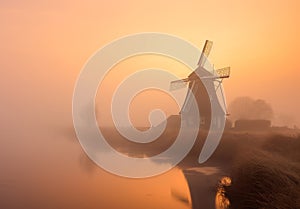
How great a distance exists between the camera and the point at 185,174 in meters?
21.4

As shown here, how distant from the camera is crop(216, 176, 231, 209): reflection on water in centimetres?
1396

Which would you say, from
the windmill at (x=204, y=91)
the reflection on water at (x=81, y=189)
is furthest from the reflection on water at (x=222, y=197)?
the windmill at (x=204, y=91)

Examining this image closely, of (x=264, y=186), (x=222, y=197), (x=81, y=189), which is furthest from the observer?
(x=81, y=189)

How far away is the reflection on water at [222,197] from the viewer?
14.0 metres

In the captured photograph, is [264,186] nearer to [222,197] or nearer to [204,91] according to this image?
[222,197]

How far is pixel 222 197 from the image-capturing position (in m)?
15.2

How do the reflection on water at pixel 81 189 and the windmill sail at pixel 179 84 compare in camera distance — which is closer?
the reflection on water at pixel 81 189

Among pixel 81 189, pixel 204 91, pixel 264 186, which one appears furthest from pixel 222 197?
pixel 204 91

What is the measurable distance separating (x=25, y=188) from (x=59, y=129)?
6409cm

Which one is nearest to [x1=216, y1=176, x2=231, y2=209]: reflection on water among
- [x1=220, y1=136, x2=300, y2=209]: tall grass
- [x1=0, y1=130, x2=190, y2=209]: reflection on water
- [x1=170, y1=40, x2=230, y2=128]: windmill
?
[x1=220, y1=136, x2=300, y2=209]: tall grass

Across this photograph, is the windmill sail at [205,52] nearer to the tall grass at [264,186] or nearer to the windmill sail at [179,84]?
the windmill sail at [179,84]

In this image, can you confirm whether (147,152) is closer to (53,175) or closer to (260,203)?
(53,175)

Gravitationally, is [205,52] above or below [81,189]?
above

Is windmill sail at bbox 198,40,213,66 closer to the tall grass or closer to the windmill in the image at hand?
the windmill
